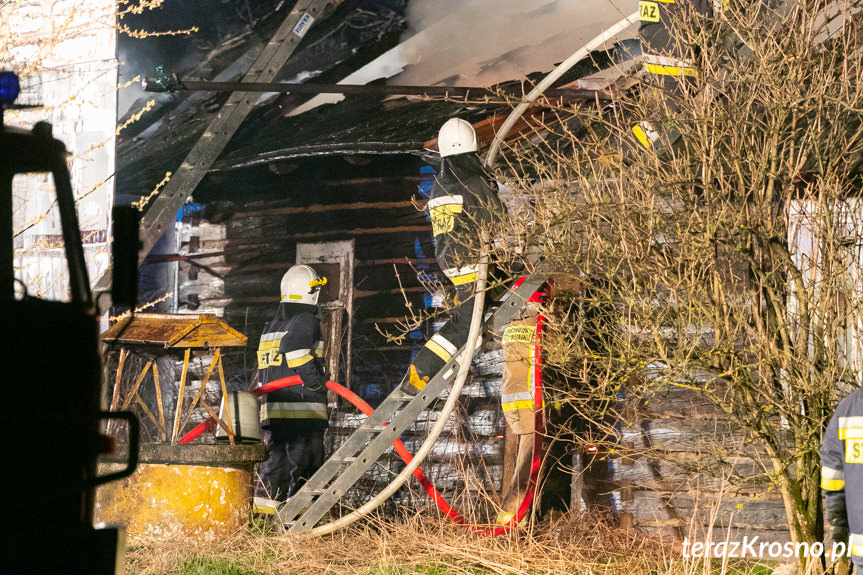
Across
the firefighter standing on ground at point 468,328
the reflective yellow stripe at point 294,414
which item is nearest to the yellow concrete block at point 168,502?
the reflective yellow stripe at point 294,414

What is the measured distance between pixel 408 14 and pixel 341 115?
1.20 meters

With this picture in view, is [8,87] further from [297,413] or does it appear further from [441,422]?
[297,413]

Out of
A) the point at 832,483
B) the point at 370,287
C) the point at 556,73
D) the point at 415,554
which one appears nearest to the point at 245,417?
the point at 415,554

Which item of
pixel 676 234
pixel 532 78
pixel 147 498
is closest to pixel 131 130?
pixel 532 78

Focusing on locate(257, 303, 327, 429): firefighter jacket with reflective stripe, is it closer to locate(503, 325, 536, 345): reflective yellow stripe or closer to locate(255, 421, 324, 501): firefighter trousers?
locate(255, 421, 324, 501): firefighter trousers

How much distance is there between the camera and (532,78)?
24.5 feet

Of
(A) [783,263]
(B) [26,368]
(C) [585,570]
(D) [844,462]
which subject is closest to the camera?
(B) [26,368]

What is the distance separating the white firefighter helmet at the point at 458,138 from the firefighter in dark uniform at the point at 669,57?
1361mm

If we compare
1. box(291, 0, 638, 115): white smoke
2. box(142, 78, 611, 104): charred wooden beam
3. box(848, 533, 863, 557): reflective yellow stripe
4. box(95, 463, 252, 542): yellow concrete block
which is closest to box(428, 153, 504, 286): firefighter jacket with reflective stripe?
box(142, 78, 611, 104): charred wooden beam

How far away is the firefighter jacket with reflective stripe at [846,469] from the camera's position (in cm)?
331

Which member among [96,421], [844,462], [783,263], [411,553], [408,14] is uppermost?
[408,14]

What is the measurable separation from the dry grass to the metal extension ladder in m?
0.19

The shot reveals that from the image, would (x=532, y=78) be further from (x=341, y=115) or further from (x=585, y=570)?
(x=585, y=570)

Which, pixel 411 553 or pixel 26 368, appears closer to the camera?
pixel 26 368
